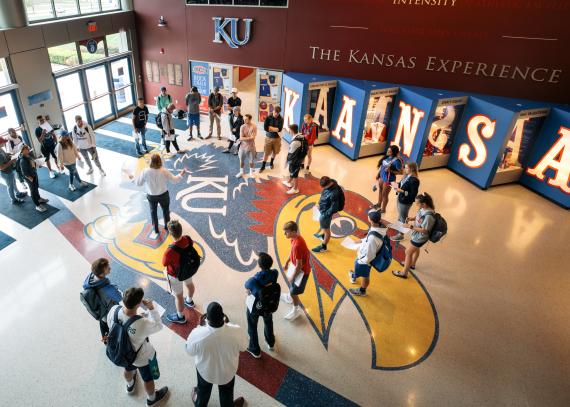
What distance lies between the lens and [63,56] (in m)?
10.1

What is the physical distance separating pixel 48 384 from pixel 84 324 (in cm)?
86

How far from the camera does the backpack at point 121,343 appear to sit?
11.6 ft

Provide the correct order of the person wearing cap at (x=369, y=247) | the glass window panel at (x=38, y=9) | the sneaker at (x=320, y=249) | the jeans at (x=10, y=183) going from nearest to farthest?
the person wearing cap at (x=369, y=247)
the sneaker at (x=320, y=249)
the jeans at (x=10, y=183)
the glass window panel at (x=38, y=9)

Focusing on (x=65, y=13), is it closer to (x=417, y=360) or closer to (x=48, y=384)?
(x=48, y=384)

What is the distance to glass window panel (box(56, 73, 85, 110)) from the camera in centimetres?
1038

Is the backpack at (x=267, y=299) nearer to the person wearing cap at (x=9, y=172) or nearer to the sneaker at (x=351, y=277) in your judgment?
the sneaker at (x=351, y=277)

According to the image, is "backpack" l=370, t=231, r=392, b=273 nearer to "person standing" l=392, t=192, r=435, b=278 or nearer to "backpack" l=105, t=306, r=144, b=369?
"person standing" l=392, t=192, r=435, b=278

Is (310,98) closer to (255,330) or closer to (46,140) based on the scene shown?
(46,140)

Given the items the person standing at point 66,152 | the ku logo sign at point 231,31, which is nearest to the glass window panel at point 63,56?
the person standing at point 66,152

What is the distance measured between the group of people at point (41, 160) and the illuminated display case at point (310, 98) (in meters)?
5.18

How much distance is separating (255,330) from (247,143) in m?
5.25

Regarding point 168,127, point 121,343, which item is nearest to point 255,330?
point 121,343

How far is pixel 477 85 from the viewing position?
9969 millimetres

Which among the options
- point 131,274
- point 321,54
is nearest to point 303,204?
point 131,274
